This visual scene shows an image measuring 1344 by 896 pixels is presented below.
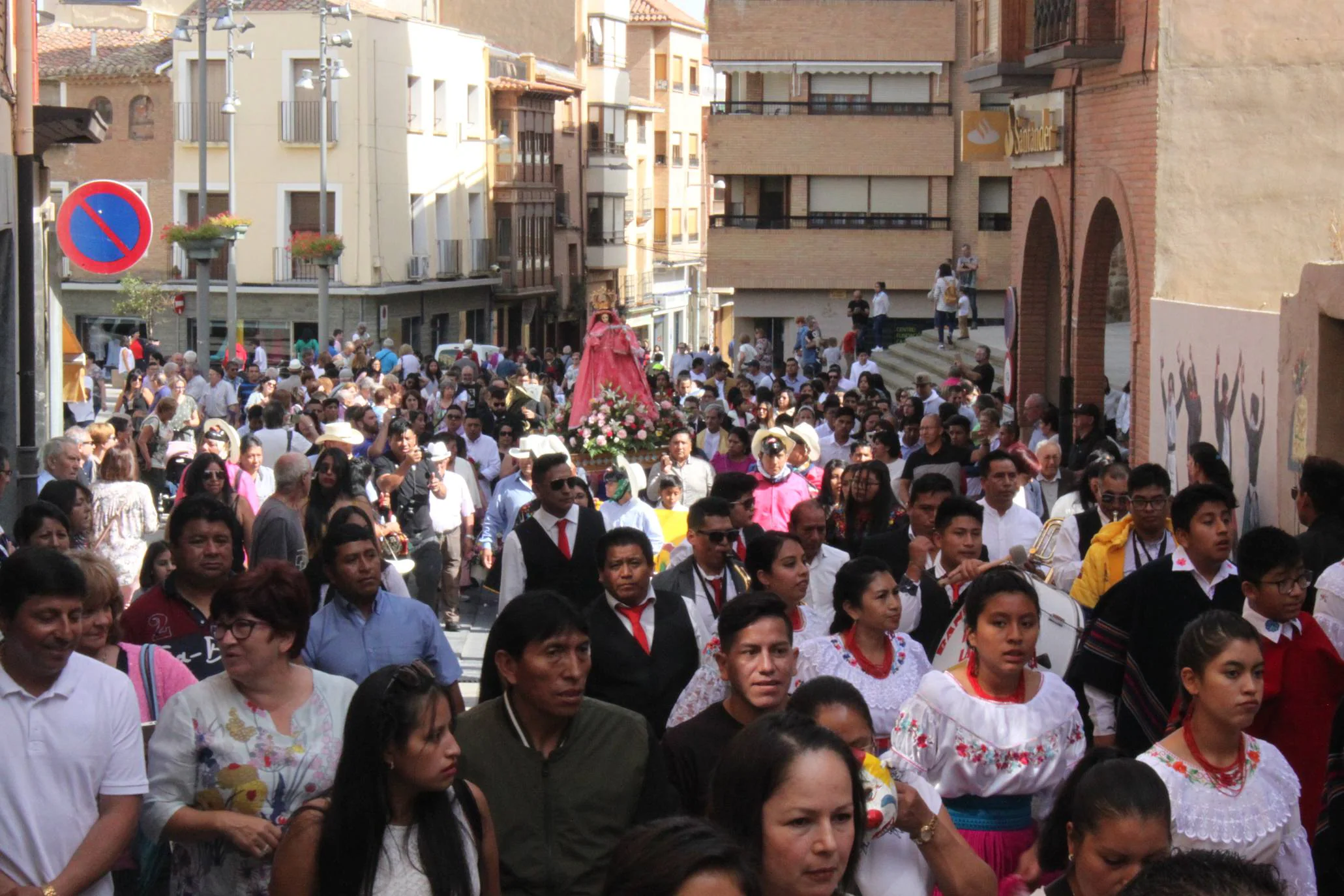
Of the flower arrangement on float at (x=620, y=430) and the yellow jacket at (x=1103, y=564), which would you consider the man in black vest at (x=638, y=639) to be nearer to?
the yellow jacket at (x=1103, y=564)

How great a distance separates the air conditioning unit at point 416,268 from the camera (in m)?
54.5

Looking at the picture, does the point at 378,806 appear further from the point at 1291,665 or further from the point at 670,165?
the point at 670,165

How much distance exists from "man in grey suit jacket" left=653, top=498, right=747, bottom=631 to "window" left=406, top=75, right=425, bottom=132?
46.8 meters

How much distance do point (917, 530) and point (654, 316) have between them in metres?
69.6

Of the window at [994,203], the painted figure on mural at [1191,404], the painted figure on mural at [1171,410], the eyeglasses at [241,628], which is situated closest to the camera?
the eyeglasses at [241,628]

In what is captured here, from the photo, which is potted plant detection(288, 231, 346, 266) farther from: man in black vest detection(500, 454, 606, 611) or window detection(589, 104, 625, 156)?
man in black vest detection(500, 454, 606, 611)

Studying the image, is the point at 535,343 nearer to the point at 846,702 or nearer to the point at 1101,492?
the point at 1101,492

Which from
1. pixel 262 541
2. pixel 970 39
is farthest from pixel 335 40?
pixel 262 541

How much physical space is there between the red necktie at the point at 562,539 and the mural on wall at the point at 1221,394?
546 centimetres

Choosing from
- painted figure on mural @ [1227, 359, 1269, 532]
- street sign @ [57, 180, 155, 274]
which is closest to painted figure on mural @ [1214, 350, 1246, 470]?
painted figure on mural @ [1227, 359, 1269, 532]

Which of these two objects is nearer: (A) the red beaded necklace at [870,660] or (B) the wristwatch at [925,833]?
(B) the wristwatch at [925,833]

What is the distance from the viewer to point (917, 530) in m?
9.58

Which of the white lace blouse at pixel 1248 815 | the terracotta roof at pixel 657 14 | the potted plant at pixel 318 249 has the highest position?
the terracotta roof at pixel 657 14

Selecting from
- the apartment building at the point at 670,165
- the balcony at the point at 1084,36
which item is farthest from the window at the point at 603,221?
the balcony at the point at 1084,36
